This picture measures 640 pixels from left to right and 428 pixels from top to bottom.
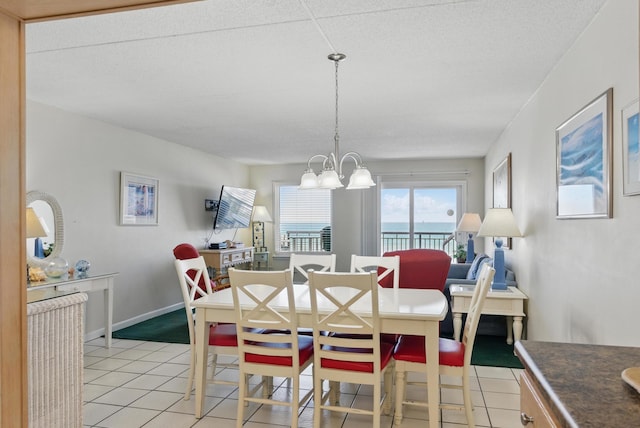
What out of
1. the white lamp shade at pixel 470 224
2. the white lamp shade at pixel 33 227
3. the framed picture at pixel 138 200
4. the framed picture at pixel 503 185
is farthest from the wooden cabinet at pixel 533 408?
the white lamp shade at pixel 470 224

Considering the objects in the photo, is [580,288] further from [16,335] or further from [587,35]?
[16,335]

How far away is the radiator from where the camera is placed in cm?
181

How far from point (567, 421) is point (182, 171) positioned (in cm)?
614

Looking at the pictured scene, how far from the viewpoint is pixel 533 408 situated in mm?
1173

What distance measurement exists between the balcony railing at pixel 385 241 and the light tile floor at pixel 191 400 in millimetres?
4439

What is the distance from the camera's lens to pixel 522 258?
169 inches

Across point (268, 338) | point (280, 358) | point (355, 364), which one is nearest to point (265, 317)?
point (268, 338)

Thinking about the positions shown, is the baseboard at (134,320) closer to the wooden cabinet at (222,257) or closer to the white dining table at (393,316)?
the wooden cabinet at (222,257)

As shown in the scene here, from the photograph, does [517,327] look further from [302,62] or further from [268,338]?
[302,62]

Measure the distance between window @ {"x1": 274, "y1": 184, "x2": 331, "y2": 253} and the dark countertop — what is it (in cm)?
706

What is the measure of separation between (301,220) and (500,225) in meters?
4.85

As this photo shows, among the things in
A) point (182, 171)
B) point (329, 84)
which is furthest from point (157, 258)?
point (329, 84)

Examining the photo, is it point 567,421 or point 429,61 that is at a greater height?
point 429,61

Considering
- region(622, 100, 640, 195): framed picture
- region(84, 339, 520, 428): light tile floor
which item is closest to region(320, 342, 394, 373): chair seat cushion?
region(84, 339, 520, 428): light tile floor
